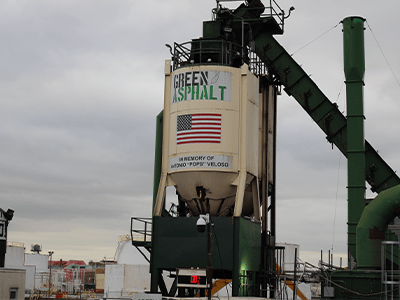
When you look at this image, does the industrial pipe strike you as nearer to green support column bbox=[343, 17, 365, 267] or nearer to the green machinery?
the green machinery

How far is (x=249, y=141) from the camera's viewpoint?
112ft

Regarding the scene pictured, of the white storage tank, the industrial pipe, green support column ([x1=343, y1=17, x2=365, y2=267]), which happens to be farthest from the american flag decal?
the industrial pipe

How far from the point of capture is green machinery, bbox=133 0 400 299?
1240 inches

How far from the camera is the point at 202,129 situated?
33.0 m

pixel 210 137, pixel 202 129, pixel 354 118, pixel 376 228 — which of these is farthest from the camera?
pixel 354 118

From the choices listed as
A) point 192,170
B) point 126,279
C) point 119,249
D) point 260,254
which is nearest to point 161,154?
point 192,170

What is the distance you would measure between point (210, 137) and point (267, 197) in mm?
7372

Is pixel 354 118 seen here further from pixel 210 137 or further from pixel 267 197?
pixel 210 137

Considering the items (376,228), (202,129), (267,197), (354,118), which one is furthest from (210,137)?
(376,228)

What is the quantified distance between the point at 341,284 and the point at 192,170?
10372 millimetres

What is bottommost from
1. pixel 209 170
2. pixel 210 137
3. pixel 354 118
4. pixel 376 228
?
pixel 376 228

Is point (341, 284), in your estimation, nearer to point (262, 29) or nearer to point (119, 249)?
point (262, 29)

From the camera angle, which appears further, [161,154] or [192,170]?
[161,154]

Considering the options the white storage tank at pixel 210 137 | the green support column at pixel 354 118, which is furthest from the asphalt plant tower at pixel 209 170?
the green support column at pixel 354 118
